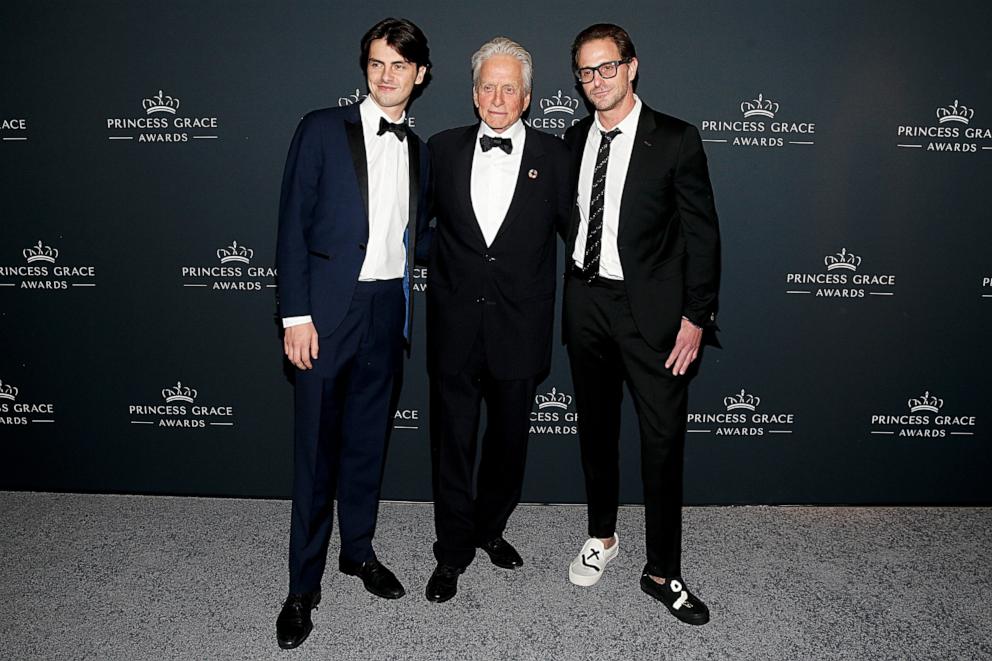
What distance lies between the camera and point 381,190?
2.45 meters

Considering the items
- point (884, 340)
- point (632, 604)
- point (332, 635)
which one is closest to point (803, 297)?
point (884, 340)

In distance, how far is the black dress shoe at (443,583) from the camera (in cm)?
266

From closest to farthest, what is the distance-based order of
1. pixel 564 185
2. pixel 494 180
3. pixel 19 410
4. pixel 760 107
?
pixel 494 180
pixel 564 185
pixel 760 107
pixel 19 410

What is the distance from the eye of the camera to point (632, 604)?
267 cm

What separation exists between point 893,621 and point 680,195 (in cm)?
171

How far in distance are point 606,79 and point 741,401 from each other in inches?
68.1

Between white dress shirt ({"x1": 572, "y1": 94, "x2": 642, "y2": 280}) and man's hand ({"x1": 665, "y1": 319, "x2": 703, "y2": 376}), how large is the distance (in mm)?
293

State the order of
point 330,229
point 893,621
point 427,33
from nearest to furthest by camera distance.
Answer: point 330,229
point 893,621
point 427,33

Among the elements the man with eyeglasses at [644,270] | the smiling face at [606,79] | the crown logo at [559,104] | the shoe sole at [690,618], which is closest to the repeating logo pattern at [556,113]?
the crown logo at [559,104]

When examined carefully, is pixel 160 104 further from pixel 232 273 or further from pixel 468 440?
pixel 468 440

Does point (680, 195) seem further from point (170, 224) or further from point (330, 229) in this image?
point (170, 224)

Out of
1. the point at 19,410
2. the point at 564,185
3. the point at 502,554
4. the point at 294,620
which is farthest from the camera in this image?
the point at 19,410

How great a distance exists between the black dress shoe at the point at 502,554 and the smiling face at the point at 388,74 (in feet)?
5.77

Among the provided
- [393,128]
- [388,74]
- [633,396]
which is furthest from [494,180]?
[633,396]
